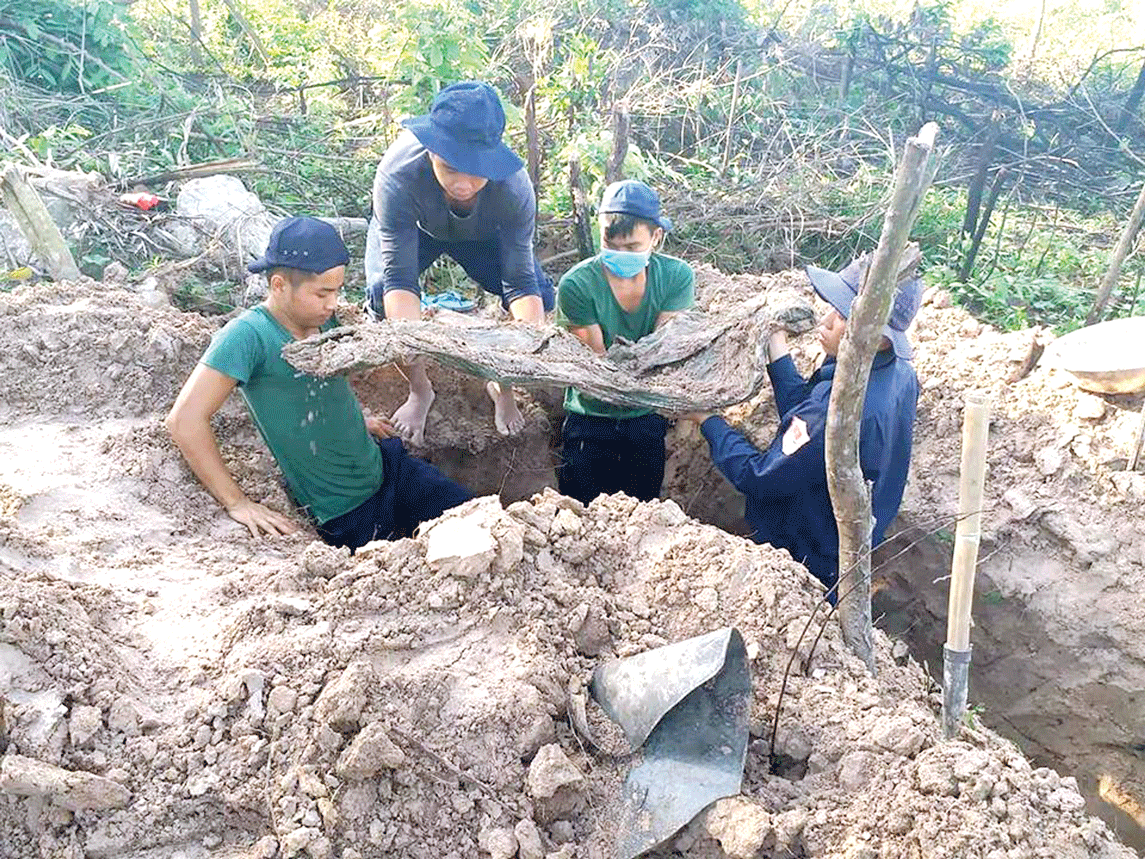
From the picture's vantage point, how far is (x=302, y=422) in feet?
9.62

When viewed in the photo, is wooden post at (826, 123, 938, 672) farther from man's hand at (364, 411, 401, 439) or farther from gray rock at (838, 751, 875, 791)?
man's hand at (364, 411, 401, 439)

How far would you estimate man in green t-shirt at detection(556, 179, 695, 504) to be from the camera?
129 inches

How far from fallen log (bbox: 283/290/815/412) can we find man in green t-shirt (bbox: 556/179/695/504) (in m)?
0.13

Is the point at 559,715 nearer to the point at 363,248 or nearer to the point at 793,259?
the point at 363,248

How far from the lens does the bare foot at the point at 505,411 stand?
3830mm

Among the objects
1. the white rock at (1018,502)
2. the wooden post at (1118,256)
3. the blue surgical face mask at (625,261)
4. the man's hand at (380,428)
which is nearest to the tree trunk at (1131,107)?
the wooden post at (1118,256)

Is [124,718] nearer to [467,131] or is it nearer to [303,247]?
[303,247]

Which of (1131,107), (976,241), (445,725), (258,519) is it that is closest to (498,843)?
(445,725)

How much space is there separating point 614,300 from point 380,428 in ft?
3.62

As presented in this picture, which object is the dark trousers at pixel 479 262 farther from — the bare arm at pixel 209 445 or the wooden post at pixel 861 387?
the wooden post at pixel 861 387

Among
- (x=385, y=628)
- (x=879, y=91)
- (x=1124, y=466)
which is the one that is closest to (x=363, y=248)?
(x=385, y=628)

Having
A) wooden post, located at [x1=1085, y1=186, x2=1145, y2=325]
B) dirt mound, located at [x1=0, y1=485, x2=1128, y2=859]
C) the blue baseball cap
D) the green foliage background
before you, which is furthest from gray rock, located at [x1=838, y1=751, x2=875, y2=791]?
the green foliage background

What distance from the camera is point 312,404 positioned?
9.59 ft

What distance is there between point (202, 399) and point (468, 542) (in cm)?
110
